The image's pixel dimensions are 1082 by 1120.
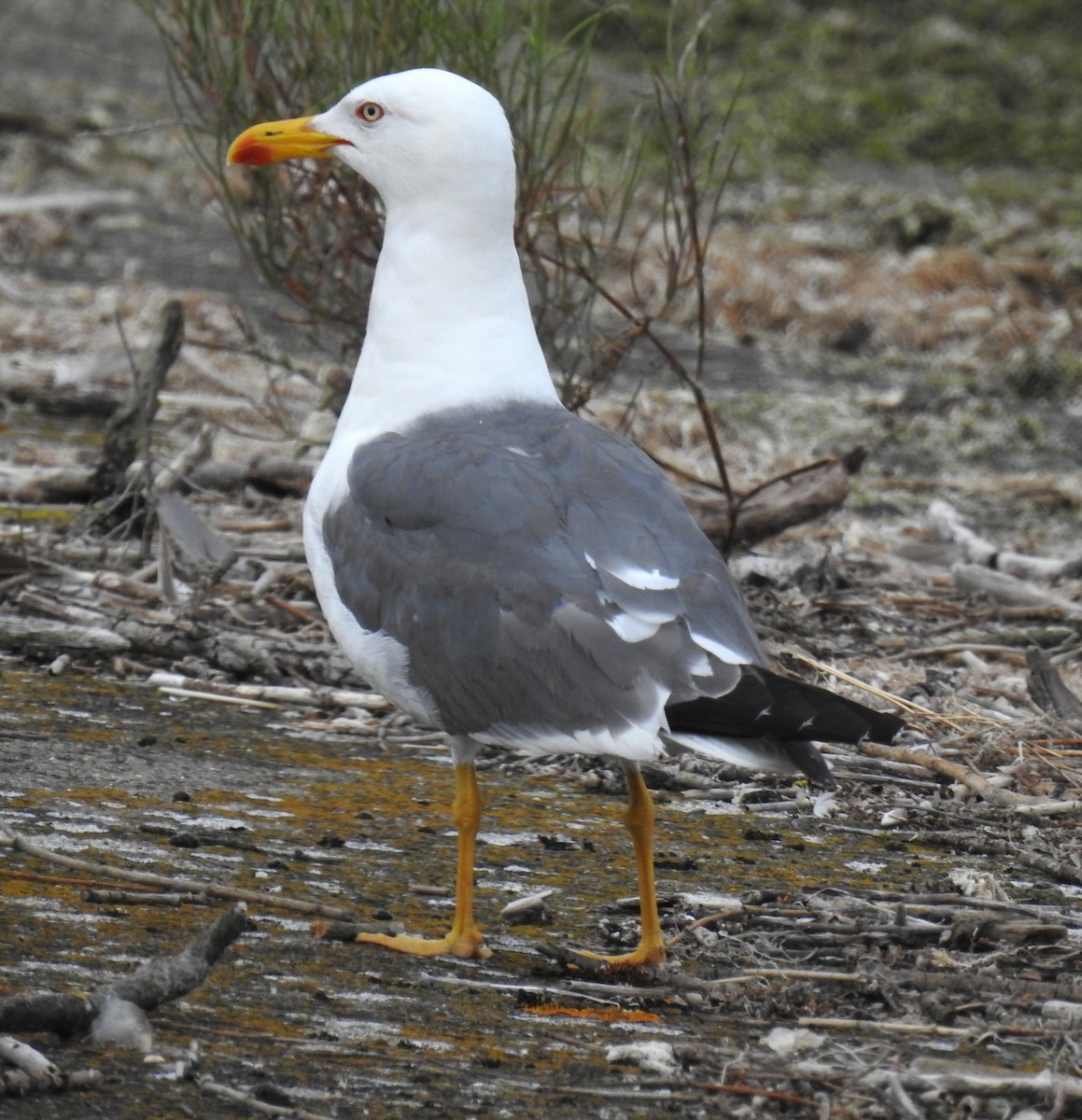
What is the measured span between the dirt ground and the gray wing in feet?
1.60

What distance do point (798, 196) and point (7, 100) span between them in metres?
6.06

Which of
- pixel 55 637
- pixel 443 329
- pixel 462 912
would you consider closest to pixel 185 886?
pixel 462 912

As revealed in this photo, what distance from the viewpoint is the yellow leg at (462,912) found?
10.7 feet

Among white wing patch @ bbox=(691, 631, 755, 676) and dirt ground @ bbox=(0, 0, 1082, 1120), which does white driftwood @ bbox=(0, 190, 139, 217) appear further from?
white wing patch @ bbox=(691, 631, 755, 676)

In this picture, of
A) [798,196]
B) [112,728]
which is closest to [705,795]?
[112,728]

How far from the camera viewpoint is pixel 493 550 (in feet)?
11.1

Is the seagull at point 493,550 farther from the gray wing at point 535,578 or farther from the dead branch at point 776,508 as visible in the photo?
the dead branch at point 776,508

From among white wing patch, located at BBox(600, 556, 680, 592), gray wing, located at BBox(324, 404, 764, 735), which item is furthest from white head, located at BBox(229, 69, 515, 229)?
white wing patch, located at BBox(600, 556, 680, 592)

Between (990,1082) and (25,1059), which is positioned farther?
(990,1082)

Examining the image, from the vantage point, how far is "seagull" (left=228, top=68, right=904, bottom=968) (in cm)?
312

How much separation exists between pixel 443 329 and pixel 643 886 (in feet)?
4.42

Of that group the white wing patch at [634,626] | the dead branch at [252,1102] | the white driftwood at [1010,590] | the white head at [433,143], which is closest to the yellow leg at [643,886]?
the white wing patch at [634,626]

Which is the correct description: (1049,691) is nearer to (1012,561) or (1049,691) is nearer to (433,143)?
(1012,561)

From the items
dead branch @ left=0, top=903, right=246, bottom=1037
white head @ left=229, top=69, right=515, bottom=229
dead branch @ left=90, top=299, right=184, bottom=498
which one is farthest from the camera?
dead branch @ left=90, top=299, right=184, bottom=498
